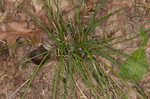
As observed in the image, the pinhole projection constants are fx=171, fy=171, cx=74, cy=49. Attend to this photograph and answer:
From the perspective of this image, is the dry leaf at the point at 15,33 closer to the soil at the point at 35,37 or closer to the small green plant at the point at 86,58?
the soil at the point at 35,37

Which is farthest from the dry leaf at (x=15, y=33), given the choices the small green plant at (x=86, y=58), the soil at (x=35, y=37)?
the small green plant at (x=86, y=58)

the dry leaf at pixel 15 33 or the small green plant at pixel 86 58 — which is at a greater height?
the dry leaf at pixel 15 33

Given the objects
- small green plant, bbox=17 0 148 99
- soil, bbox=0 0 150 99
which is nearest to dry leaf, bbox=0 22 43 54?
soil, bbox=0 0 150 99

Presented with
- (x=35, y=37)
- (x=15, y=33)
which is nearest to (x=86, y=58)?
(x=35, y=37)

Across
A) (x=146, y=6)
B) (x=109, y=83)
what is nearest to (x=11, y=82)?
(x=109, y=83)

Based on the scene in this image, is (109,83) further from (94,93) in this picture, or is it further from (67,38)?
(67,38)

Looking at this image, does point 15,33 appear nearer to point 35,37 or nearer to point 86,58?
point 35,37

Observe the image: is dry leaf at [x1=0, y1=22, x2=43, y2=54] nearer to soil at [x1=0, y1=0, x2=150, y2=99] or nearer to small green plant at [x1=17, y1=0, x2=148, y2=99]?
soil at [x1=0, y1=0, x2=150, y2=99]

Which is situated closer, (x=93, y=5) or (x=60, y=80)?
(x=60, y=80)
